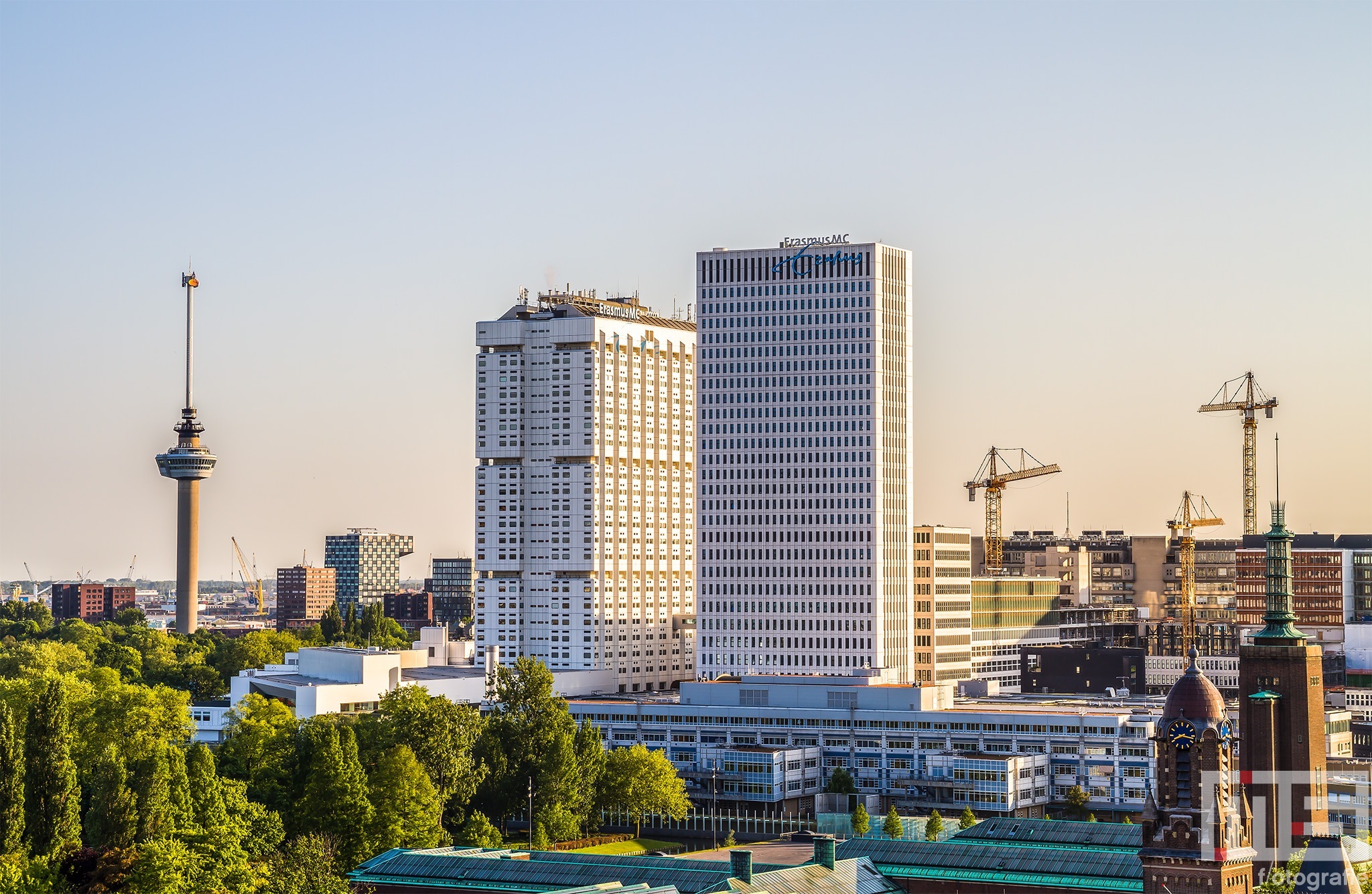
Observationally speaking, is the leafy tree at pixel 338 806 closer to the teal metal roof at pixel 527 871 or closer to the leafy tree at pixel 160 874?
the teal metal roof at pixel 527 871

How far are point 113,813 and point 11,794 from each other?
8646mm

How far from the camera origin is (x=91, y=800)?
616ft

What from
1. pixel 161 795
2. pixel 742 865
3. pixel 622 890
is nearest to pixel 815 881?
pixel 742 865

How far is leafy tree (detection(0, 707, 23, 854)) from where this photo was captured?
17012cm

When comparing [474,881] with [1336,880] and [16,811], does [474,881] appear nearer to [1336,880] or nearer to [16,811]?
[16,811]

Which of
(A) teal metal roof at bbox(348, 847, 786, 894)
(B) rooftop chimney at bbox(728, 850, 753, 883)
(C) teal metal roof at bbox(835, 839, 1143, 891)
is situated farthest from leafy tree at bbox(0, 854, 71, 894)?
(C) teal metal roof at bbox(835, 839, 1143, 891)

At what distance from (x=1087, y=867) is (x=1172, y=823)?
27.5 metres

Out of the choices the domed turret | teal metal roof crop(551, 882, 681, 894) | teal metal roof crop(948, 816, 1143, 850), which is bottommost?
teal metal roof crop(948, 816, 1143, 850)

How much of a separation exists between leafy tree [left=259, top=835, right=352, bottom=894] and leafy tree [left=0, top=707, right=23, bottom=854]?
19319mm

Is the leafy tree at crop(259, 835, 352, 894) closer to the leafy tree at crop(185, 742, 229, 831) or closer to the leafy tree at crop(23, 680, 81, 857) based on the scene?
the leafy tree at crop(185, 742, 229, 831)

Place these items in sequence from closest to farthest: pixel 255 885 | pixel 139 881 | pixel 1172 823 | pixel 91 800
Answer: pixel 1172 823, pixel 139 881, pixel 255 885, pixel 91 800

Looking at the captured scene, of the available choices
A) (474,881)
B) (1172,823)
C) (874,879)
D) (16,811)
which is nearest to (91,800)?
(16,811)

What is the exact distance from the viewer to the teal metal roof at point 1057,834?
162875mm

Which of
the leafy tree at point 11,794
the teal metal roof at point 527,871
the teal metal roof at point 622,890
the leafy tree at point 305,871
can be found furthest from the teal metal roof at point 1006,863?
the leafy tree at point 11,794
